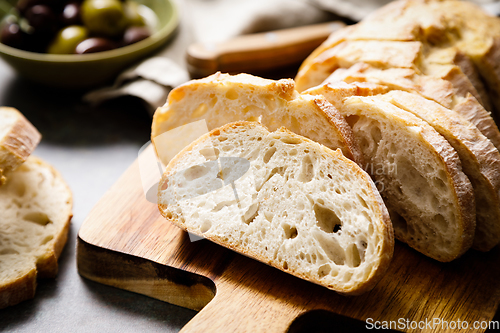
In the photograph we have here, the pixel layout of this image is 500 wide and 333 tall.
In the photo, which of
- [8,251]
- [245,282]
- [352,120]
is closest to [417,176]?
[352,120]

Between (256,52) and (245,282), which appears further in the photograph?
(256,52)

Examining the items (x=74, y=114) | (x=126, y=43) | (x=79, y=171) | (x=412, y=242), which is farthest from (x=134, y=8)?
(x=412, y=242)

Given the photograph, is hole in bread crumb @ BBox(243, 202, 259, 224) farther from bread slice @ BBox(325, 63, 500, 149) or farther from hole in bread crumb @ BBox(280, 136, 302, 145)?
bread slice @ BBox(325, 63, 500, 149)

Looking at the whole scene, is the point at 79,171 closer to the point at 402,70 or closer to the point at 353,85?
the point at 353,85

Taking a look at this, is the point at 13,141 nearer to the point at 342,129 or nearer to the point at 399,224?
the point at 342,129

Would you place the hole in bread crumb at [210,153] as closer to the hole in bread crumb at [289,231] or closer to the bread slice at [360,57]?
the hole in bread crumb at [289,231]

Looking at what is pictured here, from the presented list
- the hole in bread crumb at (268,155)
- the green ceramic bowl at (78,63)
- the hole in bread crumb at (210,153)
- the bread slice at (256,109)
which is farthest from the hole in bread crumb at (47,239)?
the green ceramic bowl at (78,63)

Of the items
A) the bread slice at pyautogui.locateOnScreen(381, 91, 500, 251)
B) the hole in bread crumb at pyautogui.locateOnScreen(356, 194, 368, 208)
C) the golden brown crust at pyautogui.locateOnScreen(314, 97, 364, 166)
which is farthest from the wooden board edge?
the bread slice at pyautogui.locateOnScreen(381, 91, 500, 251)

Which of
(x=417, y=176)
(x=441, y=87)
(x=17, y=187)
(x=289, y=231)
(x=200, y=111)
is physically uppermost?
(x=441, y=87)
